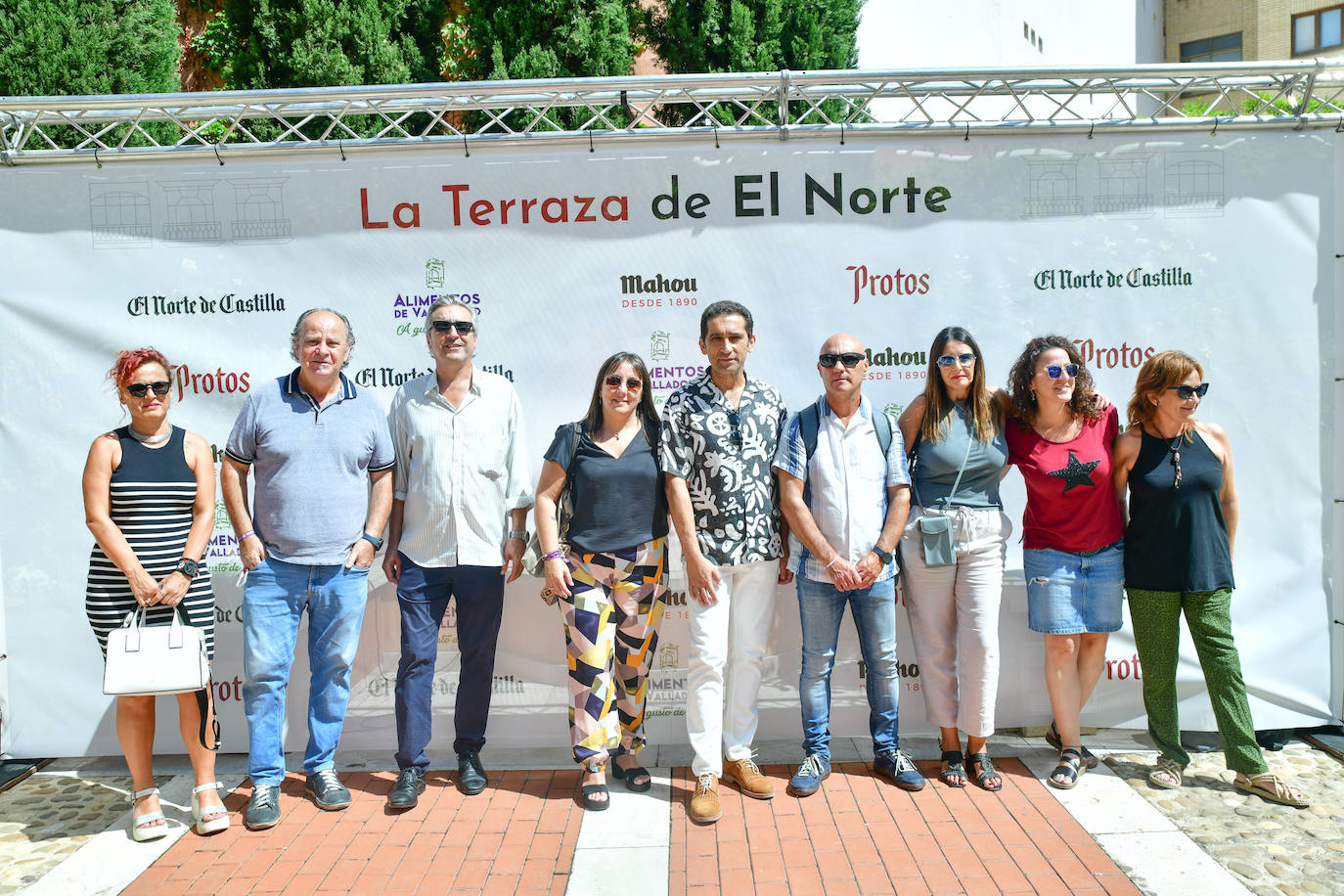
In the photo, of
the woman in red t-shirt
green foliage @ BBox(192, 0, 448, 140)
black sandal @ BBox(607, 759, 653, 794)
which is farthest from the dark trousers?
green foliage @ BBox(192, 0, 448, 140)

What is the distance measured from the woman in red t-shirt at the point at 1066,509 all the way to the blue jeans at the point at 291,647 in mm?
2756

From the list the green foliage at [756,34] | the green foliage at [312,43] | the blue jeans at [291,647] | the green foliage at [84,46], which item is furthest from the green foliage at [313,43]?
the blue jeans at [291,647]

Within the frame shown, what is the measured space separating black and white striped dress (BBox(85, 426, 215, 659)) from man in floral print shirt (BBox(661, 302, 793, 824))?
6.10 feet

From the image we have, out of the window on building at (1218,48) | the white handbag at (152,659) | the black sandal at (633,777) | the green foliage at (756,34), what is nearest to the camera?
the white handbag at (152,659)

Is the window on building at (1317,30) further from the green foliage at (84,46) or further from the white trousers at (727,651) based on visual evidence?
the white trousers at (727,651)

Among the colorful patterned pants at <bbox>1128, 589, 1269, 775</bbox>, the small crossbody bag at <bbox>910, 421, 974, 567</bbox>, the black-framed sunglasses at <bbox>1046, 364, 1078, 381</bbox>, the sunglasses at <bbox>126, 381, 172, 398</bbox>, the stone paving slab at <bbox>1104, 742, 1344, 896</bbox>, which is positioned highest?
the sunglasses at <bbox>126, 381, 172, 398</bbox>

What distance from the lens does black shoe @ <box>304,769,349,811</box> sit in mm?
3525

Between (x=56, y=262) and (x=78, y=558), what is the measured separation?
4.48 feet

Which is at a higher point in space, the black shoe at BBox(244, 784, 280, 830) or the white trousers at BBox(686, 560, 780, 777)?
the white trousers at BBox(686, 560, 780, 777)

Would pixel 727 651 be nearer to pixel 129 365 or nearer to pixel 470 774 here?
pixel 470 774

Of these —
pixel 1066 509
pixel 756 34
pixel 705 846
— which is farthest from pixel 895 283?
pixel 756 34

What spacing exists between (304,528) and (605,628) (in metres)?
1.23

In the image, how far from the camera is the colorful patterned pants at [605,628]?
344 centimetres

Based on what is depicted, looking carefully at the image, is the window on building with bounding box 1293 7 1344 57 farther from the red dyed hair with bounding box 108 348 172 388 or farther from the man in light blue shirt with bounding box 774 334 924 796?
the red dyed hair with bounding box 108 348 172 388
